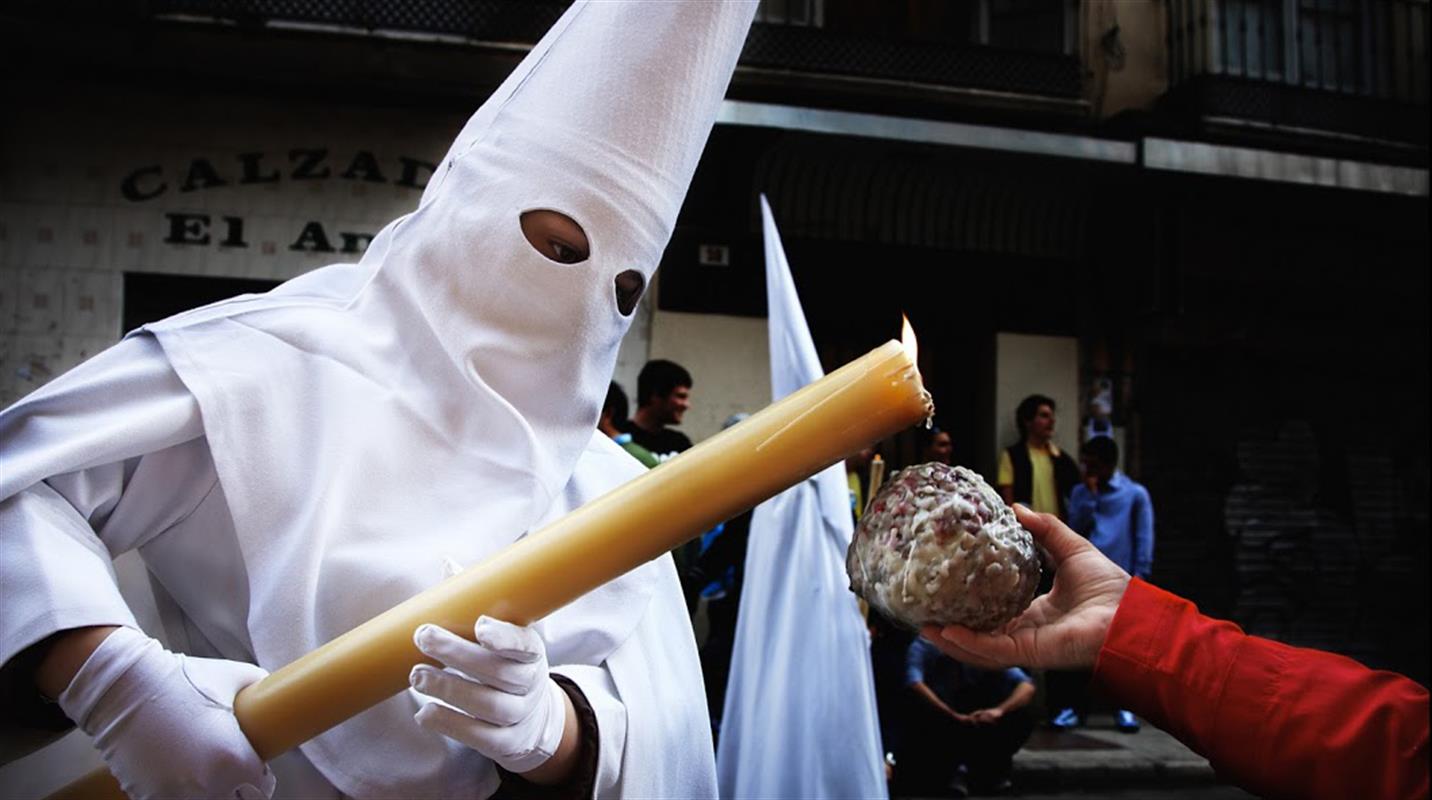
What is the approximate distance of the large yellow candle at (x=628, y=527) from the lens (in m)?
1.17

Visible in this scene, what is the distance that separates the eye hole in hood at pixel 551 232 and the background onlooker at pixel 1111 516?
6426 mm

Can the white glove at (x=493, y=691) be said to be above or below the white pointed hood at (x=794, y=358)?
below

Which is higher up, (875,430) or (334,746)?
(875,430)

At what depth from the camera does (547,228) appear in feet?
5.32

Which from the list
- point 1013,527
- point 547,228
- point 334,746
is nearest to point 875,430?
point 1013,527

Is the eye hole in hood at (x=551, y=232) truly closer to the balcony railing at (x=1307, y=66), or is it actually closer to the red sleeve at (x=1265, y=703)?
the red sleeve at (x=1265, y=703)

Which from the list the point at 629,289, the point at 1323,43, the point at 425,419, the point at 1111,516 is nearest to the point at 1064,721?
the point at 1111,516

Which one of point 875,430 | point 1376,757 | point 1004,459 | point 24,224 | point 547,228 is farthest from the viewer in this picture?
point 1004,459

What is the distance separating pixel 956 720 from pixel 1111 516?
8.37 feet

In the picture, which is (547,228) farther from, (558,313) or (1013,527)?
(1013,527)

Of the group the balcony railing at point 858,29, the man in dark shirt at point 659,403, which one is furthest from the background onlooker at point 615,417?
the balcony railing at point 858,29

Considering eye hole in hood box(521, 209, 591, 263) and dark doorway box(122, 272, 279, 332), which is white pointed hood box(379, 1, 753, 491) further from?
dark doorway box(122, 272, 279, 332)

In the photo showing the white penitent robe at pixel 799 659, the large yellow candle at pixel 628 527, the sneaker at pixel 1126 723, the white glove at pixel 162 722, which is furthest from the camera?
the sneaker at pixel 1126 723

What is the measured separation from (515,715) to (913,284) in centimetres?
838
